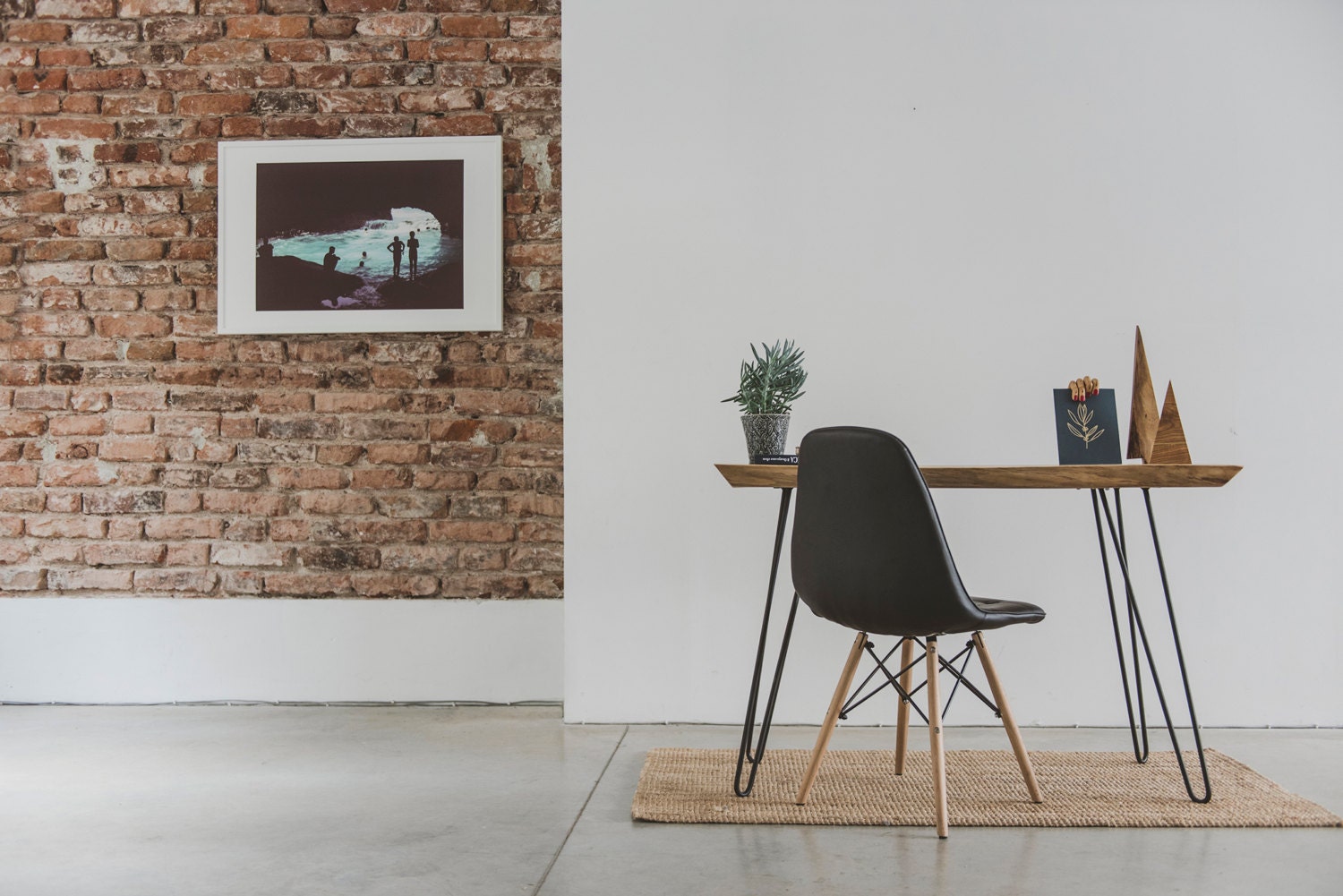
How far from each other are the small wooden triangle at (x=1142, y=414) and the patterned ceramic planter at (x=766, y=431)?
83 centimetres

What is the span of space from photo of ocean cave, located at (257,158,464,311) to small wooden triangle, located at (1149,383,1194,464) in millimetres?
2136

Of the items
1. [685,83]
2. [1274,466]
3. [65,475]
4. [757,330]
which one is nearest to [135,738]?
[65,475]

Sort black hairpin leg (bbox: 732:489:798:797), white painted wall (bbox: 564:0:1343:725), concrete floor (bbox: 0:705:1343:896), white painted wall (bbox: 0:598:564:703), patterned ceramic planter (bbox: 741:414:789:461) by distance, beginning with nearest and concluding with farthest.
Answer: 1. concrete floor (bbox: 0:705:1343:896)
2. black hairpin leg (bbox: 732:489:798:797)
3. patterned ceramic planter (bbox: 741:414:789:461)
4. white painted wall (bbox: 564:0:1343:725)
5. white painted wall (bbox: 0:598:564:703)

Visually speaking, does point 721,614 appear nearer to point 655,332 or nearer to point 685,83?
point 655,332

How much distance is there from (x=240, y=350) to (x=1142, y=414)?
2.76 m

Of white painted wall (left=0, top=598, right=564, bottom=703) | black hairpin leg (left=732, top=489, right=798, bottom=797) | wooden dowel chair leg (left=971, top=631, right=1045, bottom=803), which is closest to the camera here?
wooden dowel chair leg (left=971, top=631, right=1045, bottom=803)

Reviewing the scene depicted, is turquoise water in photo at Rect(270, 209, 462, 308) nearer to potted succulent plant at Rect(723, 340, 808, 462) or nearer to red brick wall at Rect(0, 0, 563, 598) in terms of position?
red brick wall at Rect(0, 0, 563, 598)

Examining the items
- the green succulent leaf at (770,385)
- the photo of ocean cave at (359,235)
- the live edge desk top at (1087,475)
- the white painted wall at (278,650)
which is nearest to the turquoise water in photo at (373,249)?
the photo of ocean cave at (359,235)

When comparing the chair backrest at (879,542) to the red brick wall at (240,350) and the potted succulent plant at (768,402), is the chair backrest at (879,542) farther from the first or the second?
the red brick wall at (240,350)

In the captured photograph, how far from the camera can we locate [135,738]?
293 centimetres

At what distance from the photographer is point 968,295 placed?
309 centimetres

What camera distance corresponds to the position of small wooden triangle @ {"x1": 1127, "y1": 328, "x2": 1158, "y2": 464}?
7.82 feet

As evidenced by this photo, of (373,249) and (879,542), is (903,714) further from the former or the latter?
(373,249)

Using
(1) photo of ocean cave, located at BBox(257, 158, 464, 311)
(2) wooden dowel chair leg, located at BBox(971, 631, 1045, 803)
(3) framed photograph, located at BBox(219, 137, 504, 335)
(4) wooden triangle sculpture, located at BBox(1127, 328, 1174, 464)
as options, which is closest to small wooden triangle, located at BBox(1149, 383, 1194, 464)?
(4) wooden triangle sculpture, located at BBox(1127, 328, 1174, 464)
